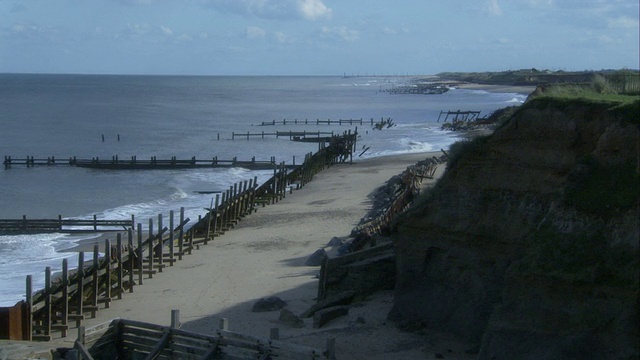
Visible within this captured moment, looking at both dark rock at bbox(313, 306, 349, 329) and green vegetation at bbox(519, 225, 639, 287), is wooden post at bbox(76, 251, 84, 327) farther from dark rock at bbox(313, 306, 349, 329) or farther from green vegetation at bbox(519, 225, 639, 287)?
green vegetation at bbox(519, 225, 639, 287)

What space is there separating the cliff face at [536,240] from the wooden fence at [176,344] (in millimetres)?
2938

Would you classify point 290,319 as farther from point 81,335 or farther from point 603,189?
point 603,189

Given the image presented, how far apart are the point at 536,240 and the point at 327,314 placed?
4808 millimetres

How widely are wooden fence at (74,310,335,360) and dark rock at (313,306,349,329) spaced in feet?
7.92

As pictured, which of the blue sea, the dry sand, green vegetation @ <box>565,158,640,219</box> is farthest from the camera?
the blue sea

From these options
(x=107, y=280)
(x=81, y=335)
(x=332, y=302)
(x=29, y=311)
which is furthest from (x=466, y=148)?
(x=107, y=280)

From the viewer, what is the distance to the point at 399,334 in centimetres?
1462

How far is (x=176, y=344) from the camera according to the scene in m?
14.0

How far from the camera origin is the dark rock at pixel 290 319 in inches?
623

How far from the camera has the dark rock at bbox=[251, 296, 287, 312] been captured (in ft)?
58.3

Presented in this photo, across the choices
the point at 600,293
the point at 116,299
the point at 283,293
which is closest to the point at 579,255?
the point at 600,293

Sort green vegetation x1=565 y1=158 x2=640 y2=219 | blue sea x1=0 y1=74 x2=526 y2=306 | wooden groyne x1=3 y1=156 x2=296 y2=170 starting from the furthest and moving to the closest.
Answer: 1. wooden groyne x1=3 y1=156 x2=296 y2=170
2. blue sea x1=0 y1=74 x2=526 y2=306
3. green vegetation x1=565 y1=158 x2=640 y2=219

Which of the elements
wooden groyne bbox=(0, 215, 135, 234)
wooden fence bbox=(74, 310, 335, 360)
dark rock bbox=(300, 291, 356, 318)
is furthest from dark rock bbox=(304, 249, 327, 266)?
wooden groyne bbox=(0, 215, 135, 234)

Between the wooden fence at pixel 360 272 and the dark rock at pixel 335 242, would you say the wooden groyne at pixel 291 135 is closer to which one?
the dark rock at pixel 335 242
